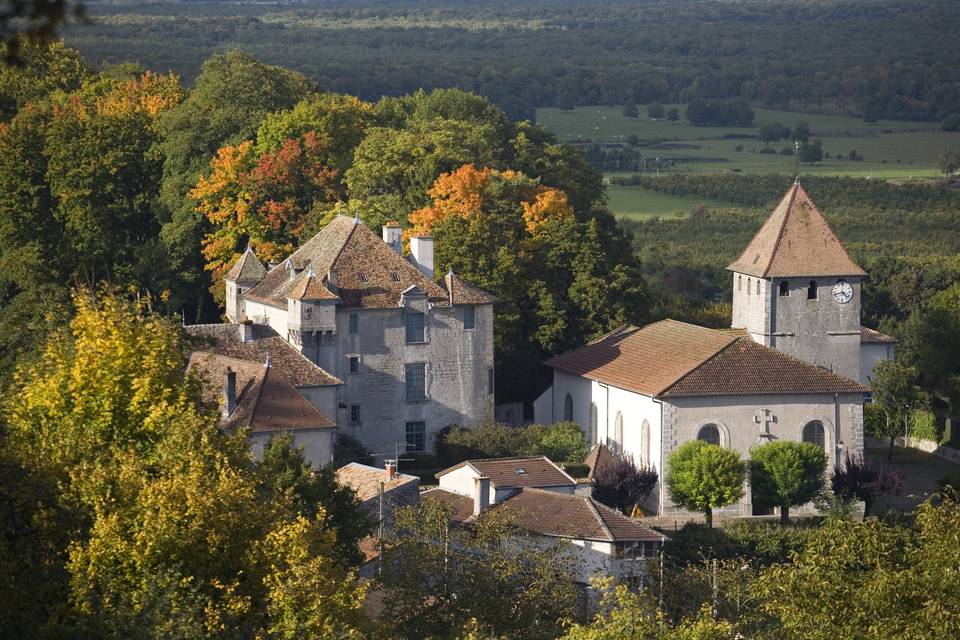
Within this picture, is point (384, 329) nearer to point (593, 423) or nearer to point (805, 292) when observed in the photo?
point (593, 423)

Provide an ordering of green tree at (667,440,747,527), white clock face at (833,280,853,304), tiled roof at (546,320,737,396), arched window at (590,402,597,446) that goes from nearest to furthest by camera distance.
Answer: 1. green tree at (667,440,747,527)
2. tiled roof at (546,320,737,396)
3. arched window at (590,402,597,446)
4. white clock face at (833,280,853,304)

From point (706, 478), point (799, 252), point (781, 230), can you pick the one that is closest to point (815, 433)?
point (706, 478)

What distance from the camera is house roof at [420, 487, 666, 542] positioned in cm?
5641

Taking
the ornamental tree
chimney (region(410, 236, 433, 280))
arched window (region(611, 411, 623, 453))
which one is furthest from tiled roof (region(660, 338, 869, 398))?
chimney (region(410, 236, 433, 280))

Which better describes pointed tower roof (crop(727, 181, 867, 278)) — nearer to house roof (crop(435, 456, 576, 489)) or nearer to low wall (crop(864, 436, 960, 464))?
low wall (crop(864, 436, 960, 464))

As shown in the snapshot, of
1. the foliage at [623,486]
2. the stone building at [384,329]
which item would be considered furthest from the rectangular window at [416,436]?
the foliage at [623,486]

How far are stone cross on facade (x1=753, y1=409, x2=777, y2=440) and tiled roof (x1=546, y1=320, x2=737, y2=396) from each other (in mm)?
2647

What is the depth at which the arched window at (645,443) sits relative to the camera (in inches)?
2682

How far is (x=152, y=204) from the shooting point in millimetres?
85500

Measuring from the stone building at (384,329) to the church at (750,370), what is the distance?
4470mm

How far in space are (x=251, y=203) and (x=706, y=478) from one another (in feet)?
84.6

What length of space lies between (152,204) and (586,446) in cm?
2479

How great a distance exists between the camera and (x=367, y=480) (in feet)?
191

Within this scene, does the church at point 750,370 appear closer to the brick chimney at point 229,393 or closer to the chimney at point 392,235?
the chimney at point 392,235
